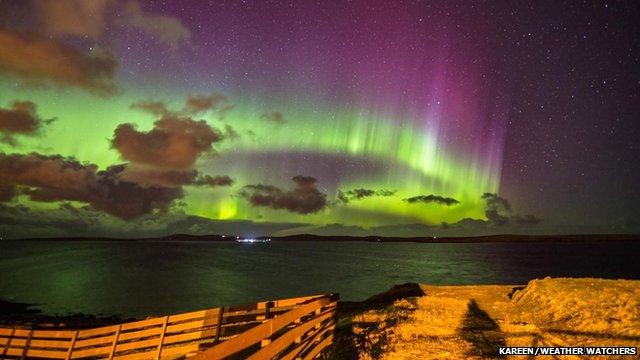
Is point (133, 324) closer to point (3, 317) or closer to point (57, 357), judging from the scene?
point (57, 357)

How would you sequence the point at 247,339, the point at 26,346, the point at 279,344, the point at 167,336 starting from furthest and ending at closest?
1. the point at 26,346
2. the point at 167,336
3. the point at 279,344
4. the point at 247,339

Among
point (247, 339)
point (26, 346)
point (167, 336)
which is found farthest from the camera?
point (26, 346)

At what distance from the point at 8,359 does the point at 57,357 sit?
7.52 ft

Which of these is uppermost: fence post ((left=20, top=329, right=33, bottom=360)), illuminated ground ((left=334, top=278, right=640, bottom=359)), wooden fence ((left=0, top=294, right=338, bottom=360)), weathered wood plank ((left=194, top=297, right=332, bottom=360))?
weathered wood plank ((left=194, top=297, right=332, bottom=360))

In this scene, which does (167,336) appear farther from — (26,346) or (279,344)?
(279,344)

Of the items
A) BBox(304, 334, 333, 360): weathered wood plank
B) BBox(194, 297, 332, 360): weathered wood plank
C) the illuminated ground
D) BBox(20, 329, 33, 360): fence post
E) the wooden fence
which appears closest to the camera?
BBox(194, 297, 332, 360): weathered wood plank

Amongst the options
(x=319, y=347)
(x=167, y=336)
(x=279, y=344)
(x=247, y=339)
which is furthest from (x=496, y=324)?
(x=247, y=339)

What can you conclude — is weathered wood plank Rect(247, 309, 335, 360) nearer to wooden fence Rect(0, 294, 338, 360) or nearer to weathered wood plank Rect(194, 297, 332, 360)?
weathered wood plank Rect(194, 297, 332, 360)

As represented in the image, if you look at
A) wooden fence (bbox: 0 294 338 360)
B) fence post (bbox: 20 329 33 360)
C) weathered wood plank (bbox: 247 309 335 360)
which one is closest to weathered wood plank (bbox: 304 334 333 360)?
wooden fence (bbox: 0 294 338 360)

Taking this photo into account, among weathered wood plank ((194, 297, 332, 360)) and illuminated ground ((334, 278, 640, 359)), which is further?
illuminated ground ((334, 278, 640, 359))

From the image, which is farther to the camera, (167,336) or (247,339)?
(167,336)

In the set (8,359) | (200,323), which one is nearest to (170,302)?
(8,359)

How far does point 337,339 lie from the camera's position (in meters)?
12.2

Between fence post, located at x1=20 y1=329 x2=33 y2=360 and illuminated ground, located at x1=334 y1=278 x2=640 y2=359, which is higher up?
illuminated ground, located at x1=334 y1=278 x2=640 y2=359
